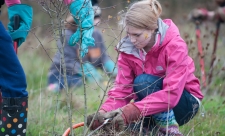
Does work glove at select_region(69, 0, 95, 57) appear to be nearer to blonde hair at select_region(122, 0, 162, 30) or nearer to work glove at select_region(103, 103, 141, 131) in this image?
blonde hair at select_region(122, 0, 162, 30)

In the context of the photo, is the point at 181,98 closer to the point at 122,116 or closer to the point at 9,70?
the point at 122,116

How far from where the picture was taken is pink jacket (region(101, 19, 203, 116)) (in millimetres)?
2984

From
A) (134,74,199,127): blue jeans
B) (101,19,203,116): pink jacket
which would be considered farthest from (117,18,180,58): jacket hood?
(134,74,199,127): blue jeans

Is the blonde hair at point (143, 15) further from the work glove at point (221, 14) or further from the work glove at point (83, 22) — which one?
the work glove at point (221, 14)

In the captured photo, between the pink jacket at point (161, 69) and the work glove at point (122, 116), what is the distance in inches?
2.0

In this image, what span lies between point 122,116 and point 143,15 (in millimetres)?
683

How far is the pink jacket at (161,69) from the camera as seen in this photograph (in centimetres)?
298

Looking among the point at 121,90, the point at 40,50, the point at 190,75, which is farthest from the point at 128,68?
the point at 40,50

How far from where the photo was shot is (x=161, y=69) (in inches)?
126

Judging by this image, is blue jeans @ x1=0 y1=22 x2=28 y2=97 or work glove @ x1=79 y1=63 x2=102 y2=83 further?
work glove @ x1=79 y1=63 x2=102 y2=83

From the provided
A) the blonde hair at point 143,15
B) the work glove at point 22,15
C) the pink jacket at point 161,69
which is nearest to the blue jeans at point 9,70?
the work glove at point 22,15

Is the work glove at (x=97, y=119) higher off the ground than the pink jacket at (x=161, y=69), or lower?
lower

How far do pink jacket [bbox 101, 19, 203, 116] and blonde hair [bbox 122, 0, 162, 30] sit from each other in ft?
0.24

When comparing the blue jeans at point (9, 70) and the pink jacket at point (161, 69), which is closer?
the blue jeans at point (9, 70)
